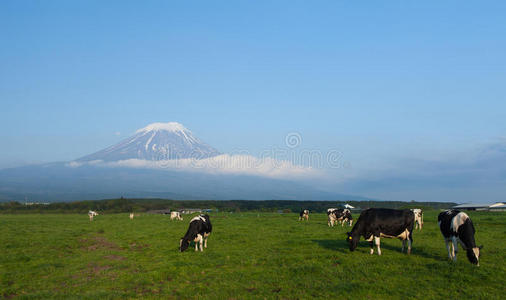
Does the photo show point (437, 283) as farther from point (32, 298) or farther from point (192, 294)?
point (32, 298)

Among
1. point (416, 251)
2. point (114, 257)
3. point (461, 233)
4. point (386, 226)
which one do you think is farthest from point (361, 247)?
point (114, 257)

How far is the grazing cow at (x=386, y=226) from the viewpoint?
52.0ft

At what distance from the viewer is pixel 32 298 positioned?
11.5 meters

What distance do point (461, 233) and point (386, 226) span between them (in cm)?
300

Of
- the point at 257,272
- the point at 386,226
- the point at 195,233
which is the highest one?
the point at 386,226

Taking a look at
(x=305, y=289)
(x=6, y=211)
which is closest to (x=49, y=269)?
(x=305, y=289)

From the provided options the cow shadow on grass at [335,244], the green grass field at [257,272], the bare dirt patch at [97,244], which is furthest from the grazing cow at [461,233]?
the bare dirt patch at [97,244]

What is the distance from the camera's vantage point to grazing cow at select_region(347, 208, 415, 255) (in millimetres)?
15844

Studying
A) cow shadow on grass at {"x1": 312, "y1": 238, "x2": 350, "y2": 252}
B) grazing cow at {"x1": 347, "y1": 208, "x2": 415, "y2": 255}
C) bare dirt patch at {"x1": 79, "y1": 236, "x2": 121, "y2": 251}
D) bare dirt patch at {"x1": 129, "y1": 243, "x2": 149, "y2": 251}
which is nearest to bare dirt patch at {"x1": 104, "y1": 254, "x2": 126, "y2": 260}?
bare dirt patch at {"x1": 129, "y1": 243, "x2": 149, "y2": 251}

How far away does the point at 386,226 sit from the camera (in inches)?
625

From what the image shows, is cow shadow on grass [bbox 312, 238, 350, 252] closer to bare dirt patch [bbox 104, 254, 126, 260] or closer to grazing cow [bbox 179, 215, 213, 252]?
grazing cow [bbox 179, 215, 213, 252]

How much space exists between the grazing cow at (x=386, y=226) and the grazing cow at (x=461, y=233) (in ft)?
4.67

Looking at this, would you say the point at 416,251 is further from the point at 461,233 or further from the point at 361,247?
the point at 461,233

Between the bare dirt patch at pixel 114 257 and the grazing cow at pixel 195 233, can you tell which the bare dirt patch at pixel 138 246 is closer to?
the bare dirt patch at pixel 114 257
